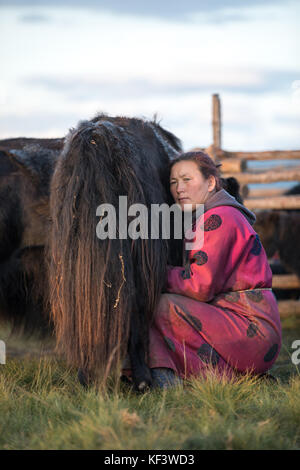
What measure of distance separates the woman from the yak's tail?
0.50 feet

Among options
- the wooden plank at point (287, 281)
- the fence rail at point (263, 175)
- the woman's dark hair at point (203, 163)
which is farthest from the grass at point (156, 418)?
the fence rail at point (263, 175)

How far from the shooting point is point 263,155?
7836 millimetres

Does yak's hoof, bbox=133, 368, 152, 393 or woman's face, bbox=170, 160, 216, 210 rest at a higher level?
woman's face, bbox=170, 160, 216, 210

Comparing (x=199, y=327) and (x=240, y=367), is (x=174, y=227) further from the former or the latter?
(x=240, y=367)

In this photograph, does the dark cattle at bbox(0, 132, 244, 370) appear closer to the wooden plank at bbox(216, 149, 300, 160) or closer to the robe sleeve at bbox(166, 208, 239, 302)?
the robe sleeve at bbox(166, 208, 239, 302)

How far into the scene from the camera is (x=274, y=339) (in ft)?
9.13

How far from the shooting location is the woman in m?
2.67

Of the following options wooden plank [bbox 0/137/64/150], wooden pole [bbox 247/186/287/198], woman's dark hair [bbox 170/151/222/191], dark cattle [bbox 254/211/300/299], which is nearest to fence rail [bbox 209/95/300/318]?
dark cattle [bbox 254/211/300/299]

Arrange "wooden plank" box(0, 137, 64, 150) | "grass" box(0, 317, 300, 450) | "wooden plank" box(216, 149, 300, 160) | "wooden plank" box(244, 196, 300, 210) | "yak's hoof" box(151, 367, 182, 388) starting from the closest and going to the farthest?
"grass" box(0, 317, 300, 450) < "yak's hoof" box(151, 367, 182, 388) < "wooden plank" box(0, 137, 64, 150) < "wooden plank" box(244, 196, 300, 210) < "wooden plank" box(216, 149, 300, 160)

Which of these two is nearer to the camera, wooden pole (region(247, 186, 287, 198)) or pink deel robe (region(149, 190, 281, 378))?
pink deel robe (region(149, 190, 281, 378))

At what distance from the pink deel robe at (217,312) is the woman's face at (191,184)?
0.21m

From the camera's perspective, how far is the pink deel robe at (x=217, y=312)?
2676 mm

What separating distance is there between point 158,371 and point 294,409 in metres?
0.76
